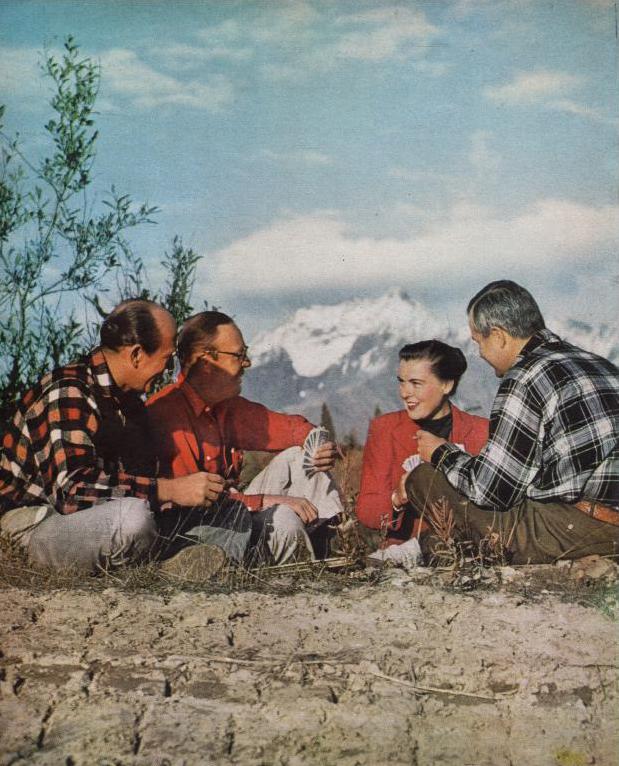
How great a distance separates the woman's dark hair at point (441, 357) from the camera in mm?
5766

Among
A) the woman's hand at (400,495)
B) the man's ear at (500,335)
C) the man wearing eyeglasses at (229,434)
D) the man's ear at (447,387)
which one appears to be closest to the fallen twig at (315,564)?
the man wearing eyeglasses at (229,434)

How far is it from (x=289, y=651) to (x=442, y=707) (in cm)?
77

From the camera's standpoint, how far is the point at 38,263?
6.13m

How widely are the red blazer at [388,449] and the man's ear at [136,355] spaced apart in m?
1.45

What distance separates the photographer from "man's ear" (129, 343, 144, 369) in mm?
5277

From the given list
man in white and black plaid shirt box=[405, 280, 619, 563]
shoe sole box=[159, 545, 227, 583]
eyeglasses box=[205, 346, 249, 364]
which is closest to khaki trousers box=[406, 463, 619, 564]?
man in white and black plaid shirt box=[405, 280, 619, 563]

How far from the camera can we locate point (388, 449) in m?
5.80

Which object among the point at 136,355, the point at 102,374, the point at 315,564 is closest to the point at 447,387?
the point at 315,564

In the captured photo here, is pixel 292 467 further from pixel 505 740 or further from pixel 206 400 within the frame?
pixel 505 740

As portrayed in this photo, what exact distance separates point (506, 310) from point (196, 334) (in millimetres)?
1815

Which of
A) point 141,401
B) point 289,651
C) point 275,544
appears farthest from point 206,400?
point 289,651

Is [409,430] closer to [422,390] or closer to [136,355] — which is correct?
[422,390]

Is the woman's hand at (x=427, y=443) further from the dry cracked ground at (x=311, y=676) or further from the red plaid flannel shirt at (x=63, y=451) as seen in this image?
the red plaid flannel shirt at (x=63, y=451)

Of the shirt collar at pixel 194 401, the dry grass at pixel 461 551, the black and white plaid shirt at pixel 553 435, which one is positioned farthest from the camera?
the shirt collar at pixel 194 401
